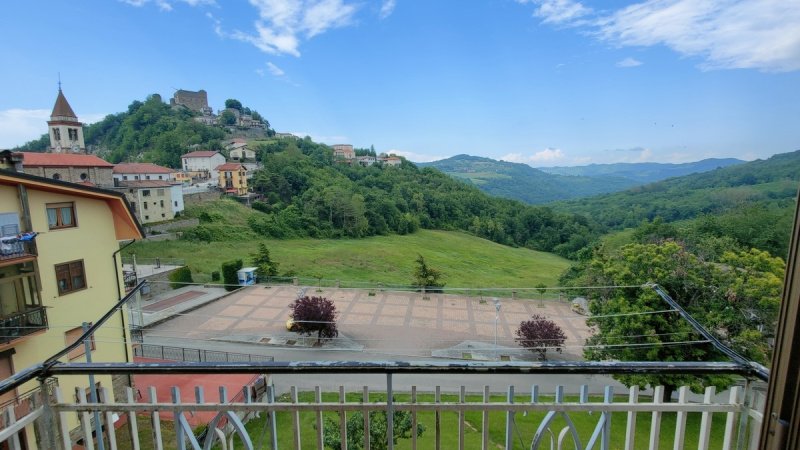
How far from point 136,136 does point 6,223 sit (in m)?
56.5

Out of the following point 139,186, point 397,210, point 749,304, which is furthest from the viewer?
point 397,210

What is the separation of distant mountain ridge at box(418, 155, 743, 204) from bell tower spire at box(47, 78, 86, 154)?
76.1 m

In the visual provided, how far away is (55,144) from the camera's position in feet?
112

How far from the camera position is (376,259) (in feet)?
94.3

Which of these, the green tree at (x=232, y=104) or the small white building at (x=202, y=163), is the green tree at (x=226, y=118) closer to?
the green tree at (x=232, y=104)

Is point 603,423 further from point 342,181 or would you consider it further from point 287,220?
point 342,181

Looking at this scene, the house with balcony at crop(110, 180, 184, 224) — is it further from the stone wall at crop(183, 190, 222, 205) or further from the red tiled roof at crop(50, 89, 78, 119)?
the red tiled roof at crop(50, 89, 78, 119)

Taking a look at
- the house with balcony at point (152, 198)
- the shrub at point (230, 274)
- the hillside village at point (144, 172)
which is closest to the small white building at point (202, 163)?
the hillside village at point (144, 172)

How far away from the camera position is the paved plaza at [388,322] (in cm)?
1310

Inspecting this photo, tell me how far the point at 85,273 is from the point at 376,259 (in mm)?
22268

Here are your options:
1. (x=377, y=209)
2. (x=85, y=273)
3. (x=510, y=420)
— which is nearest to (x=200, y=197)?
(x=377, y=209)

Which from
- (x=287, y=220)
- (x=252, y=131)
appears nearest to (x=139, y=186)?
(x=287, y=220)

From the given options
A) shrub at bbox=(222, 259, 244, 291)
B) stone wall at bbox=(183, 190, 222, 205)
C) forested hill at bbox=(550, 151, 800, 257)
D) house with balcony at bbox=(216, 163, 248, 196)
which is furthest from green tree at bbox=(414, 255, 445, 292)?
house with balcony at bbox=(216, 163, 248, 196)

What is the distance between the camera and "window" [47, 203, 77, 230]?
6.29 meters
